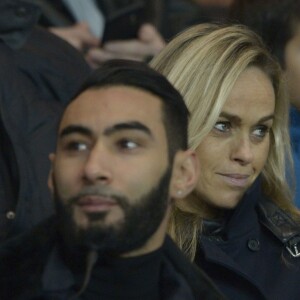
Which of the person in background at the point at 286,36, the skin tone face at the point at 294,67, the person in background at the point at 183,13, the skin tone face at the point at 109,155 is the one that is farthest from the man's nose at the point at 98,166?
the person in background at the point at 183,13

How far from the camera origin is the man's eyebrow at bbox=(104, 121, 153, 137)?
289 centimetres

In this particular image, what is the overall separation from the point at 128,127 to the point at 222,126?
2.58 ft

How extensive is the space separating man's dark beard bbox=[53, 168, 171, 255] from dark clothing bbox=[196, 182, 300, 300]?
71 centimetres

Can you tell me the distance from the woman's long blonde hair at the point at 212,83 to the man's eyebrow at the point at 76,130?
0.71 metres

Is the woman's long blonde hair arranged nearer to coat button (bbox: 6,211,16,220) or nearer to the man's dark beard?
coat button (bbox: 6,211,16,220)

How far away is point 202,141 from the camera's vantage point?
362 centimetres

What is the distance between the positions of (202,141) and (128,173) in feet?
2.61

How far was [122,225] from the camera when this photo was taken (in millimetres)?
2830

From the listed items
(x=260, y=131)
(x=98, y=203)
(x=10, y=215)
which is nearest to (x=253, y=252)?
(x=260, y=131)

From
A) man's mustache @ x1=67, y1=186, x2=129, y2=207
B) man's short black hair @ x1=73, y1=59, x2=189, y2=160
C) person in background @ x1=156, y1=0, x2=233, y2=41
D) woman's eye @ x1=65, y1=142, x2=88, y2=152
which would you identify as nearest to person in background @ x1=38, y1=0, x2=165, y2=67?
person in background @ x1=156, y1=0, x2=233, y2=41

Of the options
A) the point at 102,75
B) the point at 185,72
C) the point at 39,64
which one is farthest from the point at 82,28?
the point at 102,75

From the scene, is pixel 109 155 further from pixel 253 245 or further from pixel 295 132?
pixel 295 132

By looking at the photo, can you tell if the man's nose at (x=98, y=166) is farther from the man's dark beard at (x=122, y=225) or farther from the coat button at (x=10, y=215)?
the coat button at (x=10, y=215)

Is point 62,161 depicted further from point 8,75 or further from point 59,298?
point 8,75
